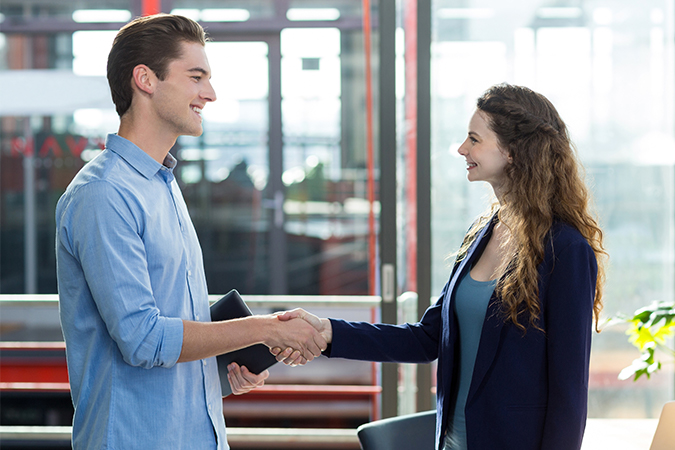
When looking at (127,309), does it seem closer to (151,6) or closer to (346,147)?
(151,6)

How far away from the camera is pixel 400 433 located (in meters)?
1.63

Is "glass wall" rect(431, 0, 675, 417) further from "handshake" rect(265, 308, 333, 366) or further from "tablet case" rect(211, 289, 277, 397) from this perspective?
"tablet case" rect(211, 289, 277, 397)

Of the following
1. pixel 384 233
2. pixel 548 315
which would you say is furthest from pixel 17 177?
pixel 548 315

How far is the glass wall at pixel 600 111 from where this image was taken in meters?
2.47

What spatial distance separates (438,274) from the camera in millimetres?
2490

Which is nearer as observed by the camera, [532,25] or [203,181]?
[532,25]

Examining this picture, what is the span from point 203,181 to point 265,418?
4.47 ft

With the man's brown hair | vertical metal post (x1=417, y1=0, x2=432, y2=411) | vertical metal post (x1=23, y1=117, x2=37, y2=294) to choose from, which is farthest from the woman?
vertical metal post (x1=23, y1=117, x2=37, y2=294)

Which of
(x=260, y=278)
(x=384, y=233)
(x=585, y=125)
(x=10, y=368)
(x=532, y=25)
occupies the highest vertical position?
(x=532, y=25)

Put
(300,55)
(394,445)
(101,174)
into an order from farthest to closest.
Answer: (300,55), (394,445), (101,174)

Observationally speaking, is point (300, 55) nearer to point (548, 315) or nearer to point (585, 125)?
point (585, 125)

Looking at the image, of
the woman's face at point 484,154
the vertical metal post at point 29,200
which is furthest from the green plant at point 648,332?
the vertical metal post at point 29,200

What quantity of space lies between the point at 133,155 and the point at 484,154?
2.41 ft

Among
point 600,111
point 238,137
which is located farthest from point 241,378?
point 238,137
